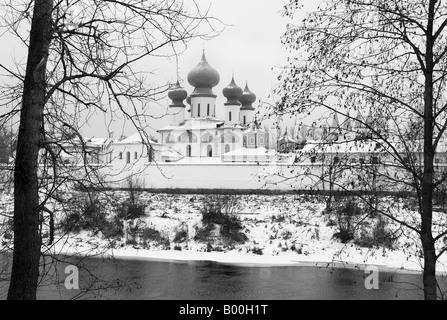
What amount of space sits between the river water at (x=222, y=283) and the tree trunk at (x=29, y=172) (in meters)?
4.10

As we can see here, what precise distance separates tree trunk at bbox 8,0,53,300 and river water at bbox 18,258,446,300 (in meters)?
4.10

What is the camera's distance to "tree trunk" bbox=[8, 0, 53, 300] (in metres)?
3.14

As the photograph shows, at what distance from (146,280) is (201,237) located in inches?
174

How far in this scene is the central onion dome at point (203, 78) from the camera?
3900cm

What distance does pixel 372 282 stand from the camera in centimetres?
930

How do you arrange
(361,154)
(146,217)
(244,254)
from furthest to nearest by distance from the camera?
1. (146,217)
2. (244,254)
3. (361,154)

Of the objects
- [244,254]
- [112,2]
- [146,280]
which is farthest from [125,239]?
[112,2]

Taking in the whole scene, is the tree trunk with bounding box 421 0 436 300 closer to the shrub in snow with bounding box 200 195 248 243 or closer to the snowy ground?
the snowy ground

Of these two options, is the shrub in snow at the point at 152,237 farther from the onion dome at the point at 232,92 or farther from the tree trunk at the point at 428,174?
the onion dome at the point at 232,92

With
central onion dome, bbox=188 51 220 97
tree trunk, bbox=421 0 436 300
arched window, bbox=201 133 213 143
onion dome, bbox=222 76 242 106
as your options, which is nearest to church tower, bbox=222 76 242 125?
onion dome, bbox=222 76 242 106

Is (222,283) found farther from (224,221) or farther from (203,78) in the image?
(203,78)
